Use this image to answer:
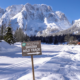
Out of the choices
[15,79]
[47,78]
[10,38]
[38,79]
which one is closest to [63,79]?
[47,78]

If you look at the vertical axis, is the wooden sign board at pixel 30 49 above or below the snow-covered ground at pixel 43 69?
above

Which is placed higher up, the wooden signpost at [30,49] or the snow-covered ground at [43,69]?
the wooden signpost at [30,49]

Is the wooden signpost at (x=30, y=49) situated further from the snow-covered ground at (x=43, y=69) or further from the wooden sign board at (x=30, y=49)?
the snow-covered ground at (x=43, y=69)

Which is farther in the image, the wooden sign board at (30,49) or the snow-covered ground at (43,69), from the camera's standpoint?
the snow-covered ground at (43,69)

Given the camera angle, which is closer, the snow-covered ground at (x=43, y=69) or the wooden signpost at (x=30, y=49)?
the wooden signpost at (x=30, y=49)

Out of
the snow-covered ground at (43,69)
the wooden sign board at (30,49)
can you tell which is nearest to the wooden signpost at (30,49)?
the wooden sign board at (30,49)

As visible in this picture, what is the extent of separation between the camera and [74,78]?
5512 millimetres

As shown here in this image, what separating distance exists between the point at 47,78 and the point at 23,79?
1.39m

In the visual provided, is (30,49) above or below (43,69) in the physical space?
above

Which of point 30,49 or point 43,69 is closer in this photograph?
point 30,49

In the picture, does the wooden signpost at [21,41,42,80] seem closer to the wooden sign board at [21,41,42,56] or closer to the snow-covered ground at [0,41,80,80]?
the wooden sign board at [21,41,42,56]

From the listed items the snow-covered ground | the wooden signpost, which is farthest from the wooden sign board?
the snow-covered ground

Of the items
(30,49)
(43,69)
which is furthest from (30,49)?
(43,69)

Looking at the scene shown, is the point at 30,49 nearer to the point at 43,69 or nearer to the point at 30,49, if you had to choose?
the point at 30,49
